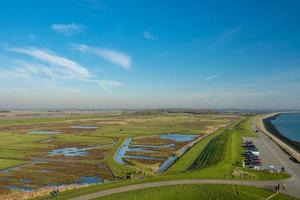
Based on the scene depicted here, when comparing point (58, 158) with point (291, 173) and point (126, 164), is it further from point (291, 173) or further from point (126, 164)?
point (291, 173)

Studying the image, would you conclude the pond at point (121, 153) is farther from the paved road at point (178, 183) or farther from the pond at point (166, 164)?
the paved road at point (178, 183)

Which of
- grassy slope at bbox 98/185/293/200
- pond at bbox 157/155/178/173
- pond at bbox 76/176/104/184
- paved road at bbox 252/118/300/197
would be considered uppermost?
paved road at bbox 252/118/300/197

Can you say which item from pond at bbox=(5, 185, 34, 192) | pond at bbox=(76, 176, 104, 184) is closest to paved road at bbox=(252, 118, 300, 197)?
pond at bbox=(76, 176, 104, 184)

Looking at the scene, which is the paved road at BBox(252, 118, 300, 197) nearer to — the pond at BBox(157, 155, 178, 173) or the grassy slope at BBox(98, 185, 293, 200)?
the grassy slope at BBox(98, 185, 293, 200)

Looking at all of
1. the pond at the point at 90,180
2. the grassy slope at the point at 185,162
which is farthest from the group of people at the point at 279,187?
the pond at the point at 90,180

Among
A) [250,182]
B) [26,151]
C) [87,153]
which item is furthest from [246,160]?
[26,151]

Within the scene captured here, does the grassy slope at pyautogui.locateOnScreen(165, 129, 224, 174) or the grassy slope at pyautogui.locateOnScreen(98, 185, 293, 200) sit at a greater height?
the grassy slope at pyautogui.locateOnScreen(98, 185, 293, 200)

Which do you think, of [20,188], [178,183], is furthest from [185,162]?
[20,188]

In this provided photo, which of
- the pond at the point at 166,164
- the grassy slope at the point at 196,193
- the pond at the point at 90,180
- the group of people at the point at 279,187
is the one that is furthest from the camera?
the pond at the point at 166,164

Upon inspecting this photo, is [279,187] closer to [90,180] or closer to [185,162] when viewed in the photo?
[185,162]
